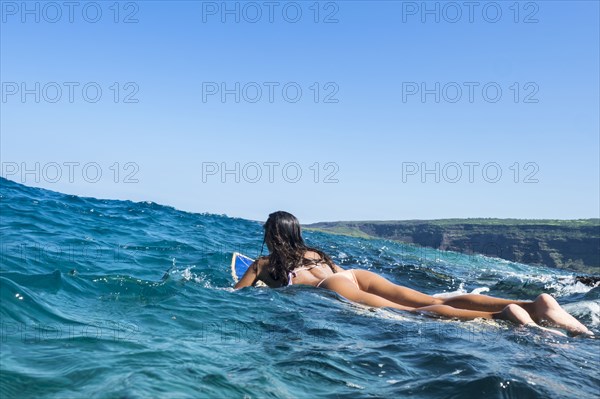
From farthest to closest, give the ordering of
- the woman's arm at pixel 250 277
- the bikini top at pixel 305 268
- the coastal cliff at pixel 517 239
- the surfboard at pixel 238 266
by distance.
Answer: the coastal cliff at pixel 517 239 → the surfboard at pixel 238 266 → the woman's arm at pixel 250 277 → the bikini top at pixel 305 268

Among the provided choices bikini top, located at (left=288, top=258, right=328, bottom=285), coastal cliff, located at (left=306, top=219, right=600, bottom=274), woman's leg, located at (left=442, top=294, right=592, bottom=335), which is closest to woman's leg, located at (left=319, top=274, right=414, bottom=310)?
bikini top, located at (left=288, top=258, right=328, bottom=285)

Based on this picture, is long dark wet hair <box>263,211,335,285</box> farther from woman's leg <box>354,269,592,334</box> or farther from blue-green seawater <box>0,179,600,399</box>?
woman's leg <box>354,269,592,334</box>

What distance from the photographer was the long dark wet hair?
8539 millimetres

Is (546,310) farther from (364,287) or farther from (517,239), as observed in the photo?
(517,239)

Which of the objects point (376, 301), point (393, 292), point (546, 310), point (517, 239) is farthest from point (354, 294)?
point (517, 239)

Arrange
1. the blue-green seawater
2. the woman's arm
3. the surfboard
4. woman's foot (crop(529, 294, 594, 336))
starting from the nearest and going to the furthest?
1. the blue-green seawater
2. woman's foot (crop(529, 294, 594, 336))
3. the woman's arm
4. the surfboard

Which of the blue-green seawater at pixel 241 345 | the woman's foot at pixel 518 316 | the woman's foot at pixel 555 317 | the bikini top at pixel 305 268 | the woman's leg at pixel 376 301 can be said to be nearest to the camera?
the blue-green seawater at pixel 241 345

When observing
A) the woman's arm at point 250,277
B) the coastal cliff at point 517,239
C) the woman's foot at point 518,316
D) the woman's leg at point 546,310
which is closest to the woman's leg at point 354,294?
the woman's leg at point 546,310

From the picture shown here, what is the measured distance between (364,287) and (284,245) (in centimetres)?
153

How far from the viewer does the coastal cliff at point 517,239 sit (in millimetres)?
105625

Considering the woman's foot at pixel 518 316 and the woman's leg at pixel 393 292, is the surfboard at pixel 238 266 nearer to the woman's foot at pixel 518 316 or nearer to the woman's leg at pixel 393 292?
the woman's leg at pixel 393 292

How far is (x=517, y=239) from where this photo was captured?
116 m

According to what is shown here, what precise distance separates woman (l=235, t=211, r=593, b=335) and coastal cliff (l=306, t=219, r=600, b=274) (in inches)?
3968

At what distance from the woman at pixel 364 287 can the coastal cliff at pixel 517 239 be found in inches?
3968
